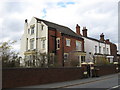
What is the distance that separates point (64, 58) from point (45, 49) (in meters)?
3.73

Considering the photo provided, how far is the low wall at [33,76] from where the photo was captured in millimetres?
14188

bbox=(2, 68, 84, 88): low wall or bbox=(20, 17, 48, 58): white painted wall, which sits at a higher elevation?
bbox=(20, 17, 48, 58): white painted wall

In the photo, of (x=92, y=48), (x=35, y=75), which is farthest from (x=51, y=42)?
(x=35, y=75)

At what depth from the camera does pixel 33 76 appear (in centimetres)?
1622

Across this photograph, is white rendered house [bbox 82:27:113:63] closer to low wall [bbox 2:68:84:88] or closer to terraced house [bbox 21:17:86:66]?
terraced house [bbox 21:17:86:66]

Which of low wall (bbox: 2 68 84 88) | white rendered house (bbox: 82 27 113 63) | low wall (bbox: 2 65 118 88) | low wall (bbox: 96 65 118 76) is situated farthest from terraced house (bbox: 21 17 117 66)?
low wall (bbox: 2 68 84 88)

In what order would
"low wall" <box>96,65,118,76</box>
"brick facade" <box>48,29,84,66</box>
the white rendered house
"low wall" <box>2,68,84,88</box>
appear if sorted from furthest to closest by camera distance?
1. the white rendered house
2. "brick facade" <box>48,29,84,66</box>
3. "low wall" <box>96,65,118,76</box>
4. "low wall" <box>2,68,84,88</box>

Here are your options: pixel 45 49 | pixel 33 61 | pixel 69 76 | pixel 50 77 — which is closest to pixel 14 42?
pixel 50 77

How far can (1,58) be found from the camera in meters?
14.9

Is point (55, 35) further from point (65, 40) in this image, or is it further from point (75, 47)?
point (75, 47)

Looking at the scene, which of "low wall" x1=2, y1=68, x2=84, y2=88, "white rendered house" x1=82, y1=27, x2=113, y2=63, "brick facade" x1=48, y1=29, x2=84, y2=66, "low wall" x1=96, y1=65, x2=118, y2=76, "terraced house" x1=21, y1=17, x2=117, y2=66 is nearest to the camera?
"low wall" x1=2, y1=68, x2=84, y2=88

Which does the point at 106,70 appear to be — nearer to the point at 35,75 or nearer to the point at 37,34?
the point at 37,34

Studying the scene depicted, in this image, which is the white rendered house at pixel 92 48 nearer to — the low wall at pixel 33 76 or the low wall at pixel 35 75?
the low wall at pixel 35 75

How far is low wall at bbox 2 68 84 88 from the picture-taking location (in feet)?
46.5
